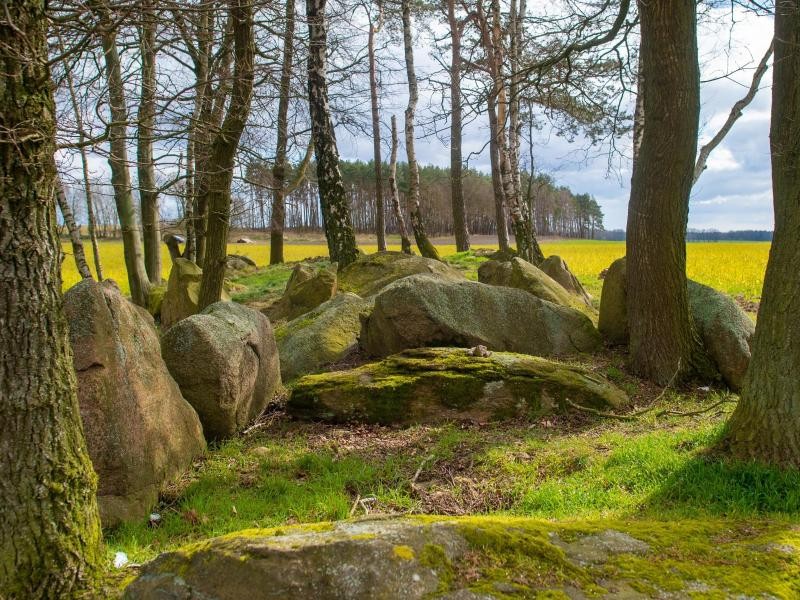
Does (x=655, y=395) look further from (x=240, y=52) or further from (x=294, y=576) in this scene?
(x=240, y=52)

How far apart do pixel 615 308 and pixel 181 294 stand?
30.2 ft

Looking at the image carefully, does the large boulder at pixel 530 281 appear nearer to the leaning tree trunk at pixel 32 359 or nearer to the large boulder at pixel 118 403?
the large boulder at pixel 118 403

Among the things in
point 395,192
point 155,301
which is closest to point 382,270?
point 155,301

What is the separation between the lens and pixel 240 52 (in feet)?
28.2

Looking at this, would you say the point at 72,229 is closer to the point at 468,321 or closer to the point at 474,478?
the point at 468,321

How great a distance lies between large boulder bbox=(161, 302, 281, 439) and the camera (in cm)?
632

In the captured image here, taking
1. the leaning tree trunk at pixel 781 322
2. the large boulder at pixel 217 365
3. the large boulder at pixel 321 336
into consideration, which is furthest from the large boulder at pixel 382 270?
the leaning tree trunk at pixel 781 322

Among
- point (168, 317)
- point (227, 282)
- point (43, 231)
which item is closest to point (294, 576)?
point (43, 231)

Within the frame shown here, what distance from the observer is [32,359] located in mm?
2818

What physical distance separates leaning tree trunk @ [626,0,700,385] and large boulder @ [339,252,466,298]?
16.0 ft

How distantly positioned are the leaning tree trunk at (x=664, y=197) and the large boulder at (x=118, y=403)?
6188mm

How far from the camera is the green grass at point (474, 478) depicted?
4520 mm

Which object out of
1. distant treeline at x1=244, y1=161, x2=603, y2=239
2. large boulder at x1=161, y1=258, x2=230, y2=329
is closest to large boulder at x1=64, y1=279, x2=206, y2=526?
large boulder at x1=161, y1=258, x2=230, y2=329

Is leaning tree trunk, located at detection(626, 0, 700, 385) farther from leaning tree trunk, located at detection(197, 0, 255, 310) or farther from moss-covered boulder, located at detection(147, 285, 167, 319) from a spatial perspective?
moss-covered boulder, located at detection(147, 285, 167, 319)
